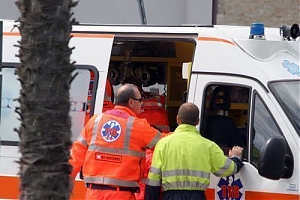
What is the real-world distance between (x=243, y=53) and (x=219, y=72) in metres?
0.23

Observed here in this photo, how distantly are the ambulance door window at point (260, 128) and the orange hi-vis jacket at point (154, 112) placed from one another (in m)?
1.54

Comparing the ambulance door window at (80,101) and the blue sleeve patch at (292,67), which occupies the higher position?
the blue sleeve patch at (292,67)

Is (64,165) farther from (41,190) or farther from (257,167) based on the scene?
(257,167)

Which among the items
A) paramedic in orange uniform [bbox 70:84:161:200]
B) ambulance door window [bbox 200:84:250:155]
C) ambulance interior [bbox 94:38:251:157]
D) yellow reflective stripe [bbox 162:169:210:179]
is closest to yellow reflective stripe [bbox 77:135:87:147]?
paramedic in orange uniform [bbox 70:84:161:200]

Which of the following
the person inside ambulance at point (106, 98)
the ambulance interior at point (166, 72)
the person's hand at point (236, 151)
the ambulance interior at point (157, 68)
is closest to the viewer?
the person's hand at point (236, 151)

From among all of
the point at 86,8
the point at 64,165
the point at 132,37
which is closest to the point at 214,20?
the point at 86,8

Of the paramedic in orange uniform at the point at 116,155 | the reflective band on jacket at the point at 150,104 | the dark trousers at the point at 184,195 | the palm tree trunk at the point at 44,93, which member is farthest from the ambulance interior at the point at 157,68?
the palm tree trunk at the point at 44,93

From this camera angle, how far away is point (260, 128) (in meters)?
5.61

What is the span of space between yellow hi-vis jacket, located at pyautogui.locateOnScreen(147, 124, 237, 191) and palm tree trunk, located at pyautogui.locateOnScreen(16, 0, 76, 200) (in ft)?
4.78

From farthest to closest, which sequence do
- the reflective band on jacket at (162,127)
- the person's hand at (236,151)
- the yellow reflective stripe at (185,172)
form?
1. the reflective band on jacket at (162,127)
2. the person's hand at (236,151)
3. the yellow reflective stripe at (185,172)

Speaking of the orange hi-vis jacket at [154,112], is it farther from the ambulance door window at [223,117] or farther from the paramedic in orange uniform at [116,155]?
the paramedic in orange uniform at [116,155]

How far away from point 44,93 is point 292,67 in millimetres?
2539

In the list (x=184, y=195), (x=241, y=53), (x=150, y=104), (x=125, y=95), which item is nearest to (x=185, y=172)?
(x=184, y=195)

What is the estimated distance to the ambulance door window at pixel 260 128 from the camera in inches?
219
